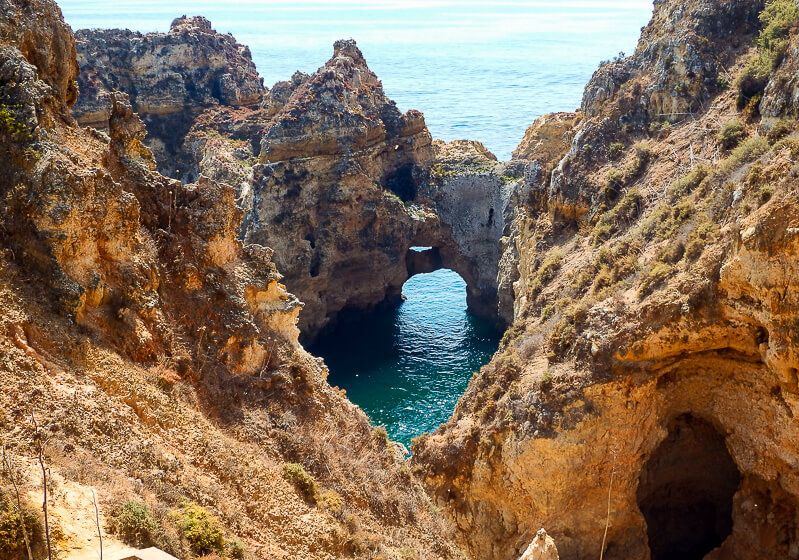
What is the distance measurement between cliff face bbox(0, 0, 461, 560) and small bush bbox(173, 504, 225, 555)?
0.17ft

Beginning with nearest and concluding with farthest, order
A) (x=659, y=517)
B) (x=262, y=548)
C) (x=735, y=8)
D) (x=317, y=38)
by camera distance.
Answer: (x=262, y=548), (x=659, y=517), (x=735, y=8), (x=317, y=38)

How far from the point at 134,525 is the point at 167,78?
5571cm

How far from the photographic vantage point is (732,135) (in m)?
25.3

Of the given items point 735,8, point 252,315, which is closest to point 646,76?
point 735,8

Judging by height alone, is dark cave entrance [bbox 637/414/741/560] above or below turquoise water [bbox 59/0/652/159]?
below

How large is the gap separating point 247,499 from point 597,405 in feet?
35.8

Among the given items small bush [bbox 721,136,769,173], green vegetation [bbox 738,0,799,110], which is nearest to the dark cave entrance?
small bush [bbox 721,136,769,173]

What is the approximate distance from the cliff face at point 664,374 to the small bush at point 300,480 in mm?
7999

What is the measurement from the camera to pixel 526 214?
117ft

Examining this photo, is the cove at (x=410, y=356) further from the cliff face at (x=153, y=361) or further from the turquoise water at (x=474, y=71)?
the turquoise water at (x=474, y=71)

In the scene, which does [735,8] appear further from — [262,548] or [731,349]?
[262,548]

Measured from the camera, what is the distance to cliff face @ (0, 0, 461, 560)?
12172 mm

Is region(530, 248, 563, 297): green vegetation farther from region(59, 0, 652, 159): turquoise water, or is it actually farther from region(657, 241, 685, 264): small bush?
region(59, 0, 652, 159): turquoise water

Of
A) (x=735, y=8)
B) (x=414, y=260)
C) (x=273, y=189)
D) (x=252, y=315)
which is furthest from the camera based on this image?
(x=414, y=260)
